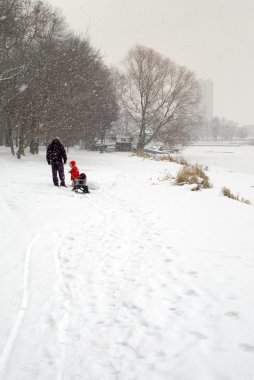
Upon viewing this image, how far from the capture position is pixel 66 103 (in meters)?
22.9

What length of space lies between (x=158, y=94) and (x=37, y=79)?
21.7 meters

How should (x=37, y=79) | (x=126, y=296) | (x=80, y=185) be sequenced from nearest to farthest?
1. (x=126, y=296)
2. (x=80, y=185)
3. (x=37, y=79)

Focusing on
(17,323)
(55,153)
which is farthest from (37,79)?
(17,323)

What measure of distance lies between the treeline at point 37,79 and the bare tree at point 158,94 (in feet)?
42.9

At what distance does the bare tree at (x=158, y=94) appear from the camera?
37094 millimetres

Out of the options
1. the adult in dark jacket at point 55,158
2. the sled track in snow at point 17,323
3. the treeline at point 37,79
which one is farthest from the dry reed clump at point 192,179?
the treeline at point 37,79

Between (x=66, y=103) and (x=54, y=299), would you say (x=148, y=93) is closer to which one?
(x=66, y=103)

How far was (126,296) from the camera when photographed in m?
3.37

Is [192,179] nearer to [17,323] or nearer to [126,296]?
[126,296]

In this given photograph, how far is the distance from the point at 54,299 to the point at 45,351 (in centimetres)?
79

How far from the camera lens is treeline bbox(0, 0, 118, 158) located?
62.4 feet

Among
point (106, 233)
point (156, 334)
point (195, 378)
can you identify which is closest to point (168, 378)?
point (195, 378)

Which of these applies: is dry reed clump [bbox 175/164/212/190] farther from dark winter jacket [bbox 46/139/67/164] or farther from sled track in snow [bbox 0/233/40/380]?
sled track in snow [bbox 0/233/40/380]

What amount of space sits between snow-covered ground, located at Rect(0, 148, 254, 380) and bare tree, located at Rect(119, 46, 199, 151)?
110 feet
